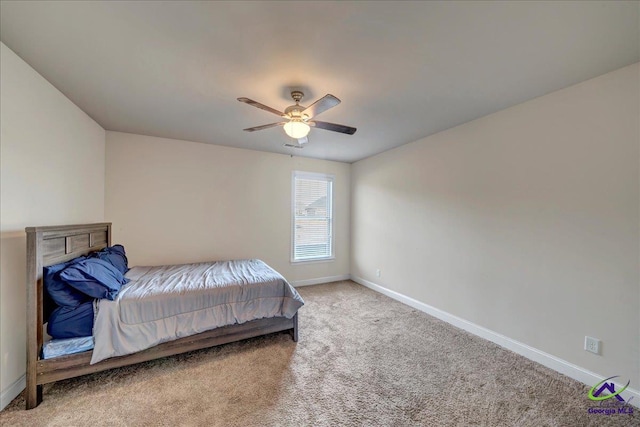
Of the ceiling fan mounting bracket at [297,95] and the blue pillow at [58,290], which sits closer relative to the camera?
the blue pillow at [58,290]

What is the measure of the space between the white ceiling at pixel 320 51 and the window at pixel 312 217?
2155 mm

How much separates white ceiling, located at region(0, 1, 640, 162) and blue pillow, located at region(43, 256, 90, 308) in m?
1.59

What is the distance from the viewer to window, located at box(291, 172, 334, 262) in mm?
4605

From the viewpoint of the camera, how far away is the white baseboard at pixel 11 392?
1.67 meters

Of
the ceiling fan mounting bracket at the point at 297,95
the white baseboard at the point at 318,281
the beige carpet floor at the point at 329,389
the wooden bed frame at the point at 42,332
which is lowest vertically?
the beige carpet floor at the point at 329,389

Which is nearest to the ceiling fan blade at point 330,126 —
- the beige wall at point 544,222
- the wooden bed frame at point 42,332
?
the beige wall at point 544,222

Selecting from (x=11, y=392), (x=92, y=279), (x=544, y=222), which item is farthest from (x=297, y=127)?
(x=11, y=392)

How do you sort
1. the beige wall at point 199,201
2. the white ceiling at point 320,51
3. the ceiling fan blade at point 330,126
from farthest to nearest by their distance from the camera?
the beige wall at point 199,201 → the ceiling fan blade at point 330,126 → the white ceiling at point 320,51

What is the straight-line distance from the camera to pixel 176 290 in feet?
7.39

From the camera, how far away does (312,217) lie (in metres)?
4.78

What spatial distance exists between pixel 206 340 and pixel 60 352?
101cm

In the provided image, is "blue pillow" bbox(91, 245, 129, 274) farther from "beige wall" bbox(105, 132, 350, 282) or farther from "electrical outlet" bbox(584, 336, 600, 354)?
"electrical outlet" bbox(584, 336, 600, 354)

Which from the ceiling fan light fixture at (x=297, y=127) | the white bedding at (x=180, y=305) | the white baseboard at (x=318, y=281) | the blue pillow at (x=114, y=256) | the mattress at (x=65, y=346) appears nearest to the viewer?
the mattress at (x=65, y=346)

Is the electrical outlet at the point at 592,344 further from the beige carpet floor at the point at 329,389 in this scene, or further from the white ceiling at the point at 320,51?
the white ceiling at the point at 320,51
